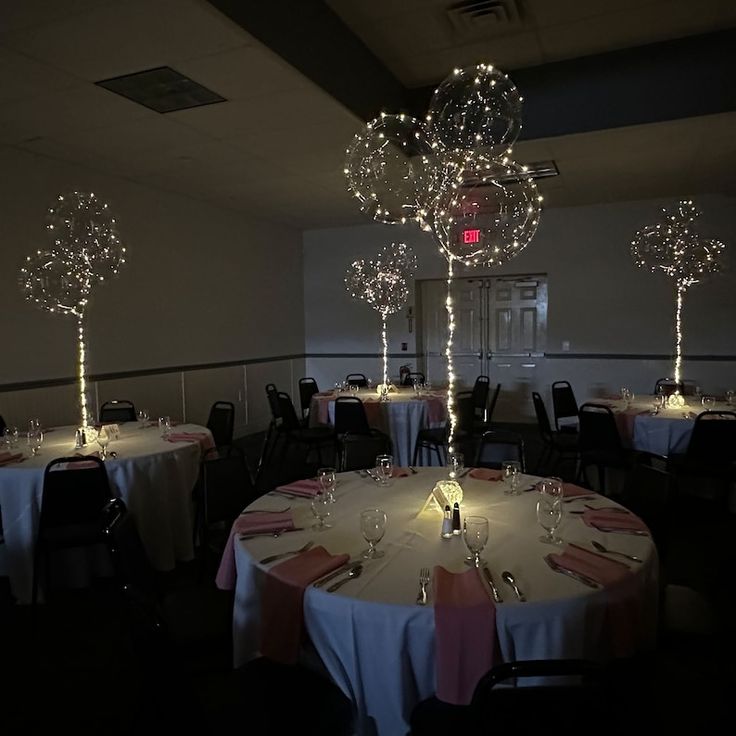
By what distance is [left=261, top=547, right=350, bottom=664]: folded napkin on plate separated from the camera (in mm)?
1836

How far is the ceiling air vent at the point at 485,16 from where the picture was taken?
13.1 ft

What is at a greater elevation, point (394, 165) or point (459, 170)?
point (394, 165)

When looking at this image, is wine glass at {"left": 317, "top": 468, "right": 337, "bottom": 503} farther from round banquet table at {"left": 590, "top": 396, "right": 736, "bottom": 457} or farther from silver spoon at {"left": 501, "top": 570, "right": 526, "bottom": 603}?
round banquet table at {"left": 590, "top": 396, "right": 736, "bottom": 457}

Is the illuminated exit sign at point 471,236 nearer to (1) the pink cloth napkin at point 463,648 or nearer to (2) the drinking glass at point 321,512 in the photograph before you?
(2) the drinking glass at point 321,512

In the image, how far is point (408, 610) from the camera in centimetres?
168

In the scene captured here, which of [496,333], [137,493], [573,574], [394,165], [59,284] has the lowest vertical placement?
[137,493]

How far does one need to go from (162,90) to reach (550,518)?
399 cm

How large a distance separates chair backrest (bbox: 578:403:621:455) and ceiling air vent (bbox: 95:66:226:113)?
3.97 meters

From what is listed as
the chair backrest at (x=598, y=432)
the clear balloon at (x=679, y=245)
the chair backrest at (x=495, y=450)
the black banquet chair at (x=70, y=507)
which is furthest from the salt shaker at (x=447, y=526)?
the clear balloon at (x=679, y=245)

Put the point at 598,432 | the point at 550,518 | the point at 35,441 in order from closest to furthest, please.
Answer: the point at 550,518 < the point at 35,441 < the point at 598,432

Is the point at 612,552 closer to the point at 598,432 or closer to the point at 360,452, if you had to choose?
the point at 360,452

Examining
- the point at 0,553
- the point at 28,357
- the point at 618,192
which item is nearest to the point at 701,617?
the point at 0,553

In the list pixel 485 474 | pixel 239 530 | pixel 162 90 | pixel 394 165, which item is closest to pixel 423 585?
pixel 239 530

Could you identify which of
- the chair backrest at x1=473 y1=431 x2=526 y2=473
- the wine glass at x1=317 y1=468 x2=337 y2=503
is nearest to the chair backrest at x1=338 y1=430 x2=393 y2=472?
the chair backrest at x1=473 y1=431 x2=526 y2=473
